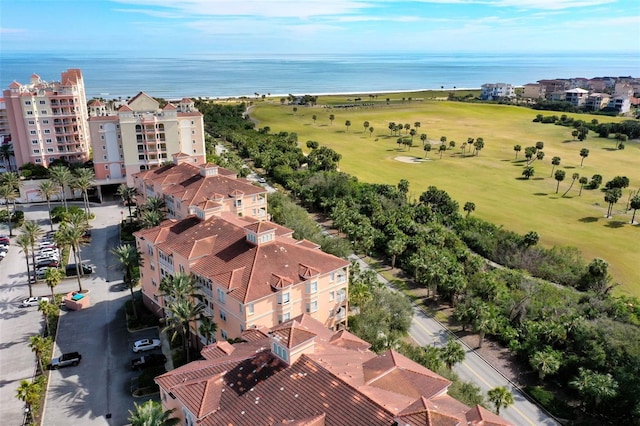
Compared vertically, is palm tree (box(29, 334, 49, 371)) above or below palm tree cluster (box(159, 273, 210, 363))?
below

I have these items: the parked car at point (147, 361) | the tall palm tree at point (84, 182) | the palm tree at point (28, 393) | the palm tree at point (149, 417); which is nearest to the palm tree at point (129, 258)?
the parked car at point (147, 361)

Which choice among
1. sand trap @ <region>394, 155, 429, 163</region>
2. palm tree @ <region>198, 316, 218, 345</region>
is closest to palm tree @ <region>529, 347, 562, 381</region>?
palm tree @ <region>198, 316, 218, 345</region>

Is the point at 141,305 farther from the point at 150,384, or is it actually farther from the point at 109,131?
the point at 109,131

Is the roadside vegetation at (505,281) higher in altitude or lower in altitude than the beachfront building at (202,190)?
lower

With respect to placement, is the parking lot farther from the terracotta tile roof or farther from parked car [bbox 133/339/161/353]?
the terracotta tile roof

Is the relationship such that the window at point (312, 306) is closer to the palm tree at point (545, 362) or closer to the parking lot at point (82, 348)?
the parking lot at point (82, 348)

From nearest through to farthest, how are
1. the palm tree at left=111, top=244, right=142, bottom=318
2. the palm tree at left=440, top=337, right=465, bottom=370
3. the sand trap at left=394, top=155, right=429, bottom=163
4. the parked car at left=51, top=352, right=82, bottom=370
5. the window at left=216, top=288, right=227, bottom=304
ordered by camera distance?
the window at left=216, top=288, right=227, bottom=304 < the palm tree at left=440, top=337, right=465, bottom=370 < the parked car at left=51, top=352, right=82, bottom=370 < the palm tree at left=111, top=244, right=142, bottom=318 < the sand trap at left=394, top=155, right=429, bottom=163
